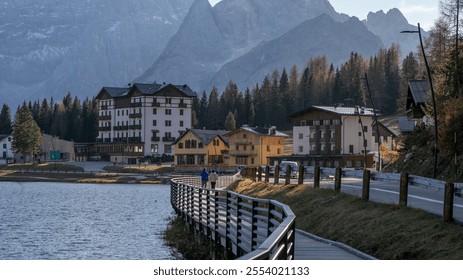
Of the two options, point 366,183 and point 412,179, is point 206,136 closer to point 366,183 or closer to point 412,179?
point 366,183

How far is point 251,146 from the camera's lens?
164750mm

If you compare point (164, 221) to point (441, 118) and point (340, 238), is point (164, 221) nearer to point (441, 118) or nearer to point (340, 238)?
point (441, 118)

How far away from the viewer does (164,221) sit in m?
61.7

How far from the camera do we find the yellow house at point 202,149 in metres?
173

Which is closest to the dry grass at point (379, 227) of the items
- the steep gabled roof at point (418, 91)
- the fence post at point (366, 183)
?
the fence post at point (366, 183)

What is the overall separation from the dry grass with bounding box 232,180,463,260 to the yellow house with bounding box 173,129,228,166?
439 feet

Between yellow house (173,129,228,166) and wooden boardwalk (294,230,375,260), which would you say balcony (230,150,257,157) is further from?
wooden boardwalk (294,230,375,260)

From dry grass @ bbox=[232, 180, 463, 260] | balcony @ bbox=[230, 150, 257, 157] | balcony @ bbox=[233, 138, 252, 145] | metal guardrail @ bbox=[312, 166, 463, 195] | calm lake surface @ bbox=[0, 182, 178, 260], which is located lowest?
calm lake surface @ bbox=[0, 182, 178, 260]

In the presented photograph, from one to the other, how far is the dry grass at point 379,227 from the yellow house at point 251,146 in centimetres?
12489

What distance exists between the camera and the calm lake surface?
40656 millimetres

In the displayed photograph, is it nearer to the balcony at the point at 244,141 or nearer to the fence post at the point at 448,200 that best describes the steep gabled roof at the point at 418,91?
the fence post at the point at 448,200

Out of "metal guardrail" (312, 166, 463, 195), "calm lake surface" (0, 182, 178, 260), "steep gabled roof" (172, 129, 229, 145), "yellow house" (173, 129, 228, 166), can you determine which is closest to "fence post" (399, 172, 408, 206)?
"metal guardrail" (312, 166, 463, 195)

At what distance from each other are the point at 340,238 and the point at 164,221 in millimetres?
35478
